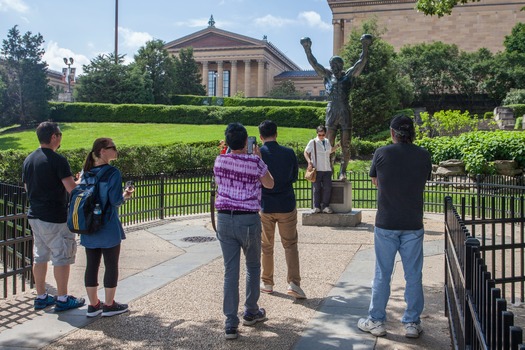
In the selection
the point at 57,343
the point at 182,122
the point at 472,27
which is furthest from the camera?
the point at 472,27

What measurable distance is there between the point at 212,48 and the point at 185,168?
59711 millimetres

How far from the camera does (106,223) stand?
203 inches

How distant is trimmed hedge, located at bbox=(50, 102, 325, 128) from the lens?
38219 mm

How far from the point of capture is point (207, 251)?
866 cm

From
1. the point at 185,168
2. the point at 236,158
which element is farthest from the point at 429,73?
the point at 236,158

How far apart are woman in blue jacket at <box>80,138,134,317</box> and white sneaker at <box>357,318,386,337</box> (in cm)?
234

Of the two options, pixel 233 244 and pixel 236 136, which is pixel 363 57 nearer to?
pixel 236 136

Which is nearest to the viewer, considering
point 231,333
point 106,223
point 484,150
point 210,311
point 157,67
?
point 231,333

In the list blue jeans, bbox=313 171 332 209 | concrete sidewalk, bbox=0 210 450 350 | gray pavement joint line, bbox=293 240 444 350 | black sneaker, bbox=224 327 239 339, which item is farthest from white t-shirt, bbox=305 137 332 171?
black sneaker, bbox=224 327 239 339

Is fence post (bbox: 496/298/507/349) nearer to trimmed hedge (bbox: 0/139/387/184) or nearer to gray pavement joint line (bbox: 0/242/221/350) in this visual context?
gray pavement joint line (bbox: 0/242/221/350)

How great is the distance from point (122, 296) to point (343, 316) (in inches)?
96.1

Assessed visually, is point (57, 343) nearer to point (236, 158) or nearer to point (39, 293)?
point (39, 293)

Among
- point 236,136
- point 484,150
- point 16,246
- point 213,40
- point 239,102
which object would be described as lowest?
point 16,246

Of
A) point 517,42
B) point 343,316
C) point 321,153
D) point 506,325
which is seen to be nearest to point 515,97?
point 517,42
